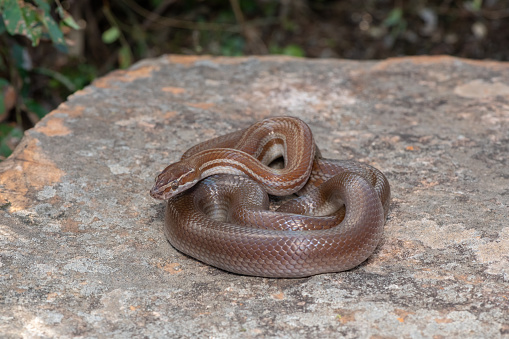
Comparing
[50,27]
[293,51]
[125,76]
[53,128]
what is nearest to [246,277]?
[53,128]

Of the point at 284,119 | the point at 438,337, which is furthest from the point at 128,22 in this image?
the point at 438,337

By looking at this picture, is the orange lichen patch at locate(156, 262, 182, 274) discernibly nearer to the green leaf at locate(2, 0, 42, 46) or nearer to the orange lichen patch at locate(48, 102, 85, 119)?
the orange lichen patch at locate(48, 102, 85, 119)

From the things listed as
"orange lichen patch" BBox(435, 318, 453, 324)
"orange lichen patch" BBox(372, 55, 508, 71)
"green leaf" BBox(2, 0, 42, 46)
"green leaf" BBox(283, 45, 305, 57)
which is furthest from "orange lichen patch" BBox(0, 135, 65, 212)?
"green leaf" BBox(283, 45, 305, 57)

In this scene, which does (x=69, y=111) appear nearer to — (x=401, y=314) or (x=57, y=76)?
(x=57, y=76)

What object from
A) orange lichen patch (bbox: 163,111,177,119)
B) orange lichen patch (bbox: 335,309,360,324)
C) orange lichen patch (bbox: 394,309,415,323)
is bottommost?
orange lichen patch (bbox: 335,309,360,324)

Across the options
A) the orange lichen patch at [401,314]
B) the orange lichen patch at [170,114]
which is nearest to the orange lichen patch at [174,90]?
the orange lichen patch at [170,114]

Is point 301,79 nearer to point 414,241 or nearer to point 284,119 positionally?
point 284,119
